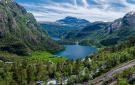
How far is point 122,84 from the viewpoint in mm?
146250

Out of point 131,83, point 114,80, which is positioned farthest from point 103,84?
point 131,83

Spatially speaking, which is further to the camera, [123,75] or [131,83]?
[123,75]

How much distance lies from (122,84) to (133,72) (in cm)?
1922

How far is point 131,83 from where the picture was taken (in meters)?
149

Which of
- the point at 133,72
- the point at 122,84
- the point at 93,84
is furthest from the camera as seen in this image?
the point at 93,84

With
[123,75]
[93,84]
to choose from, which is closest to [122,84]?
[123,75]

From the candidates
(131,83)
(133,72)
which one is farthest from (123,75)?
(131,83)

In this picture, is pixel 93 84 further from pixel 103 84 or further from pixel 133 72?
pixel 133 72

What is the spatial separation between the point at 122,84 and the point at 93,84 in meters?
40.6

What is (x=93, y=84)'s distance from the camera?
186 m

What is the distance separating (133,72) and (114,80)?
9.43 meters

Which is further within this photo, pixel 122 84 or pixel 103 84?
pixel 103 84

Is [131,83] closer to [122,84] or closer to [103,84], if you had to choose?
[122,84]

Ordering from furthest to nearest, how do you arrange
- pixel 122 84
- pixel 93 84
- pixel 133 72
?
1. pixel 93 84
2. pixel 133 72
3. pixel 122 84
